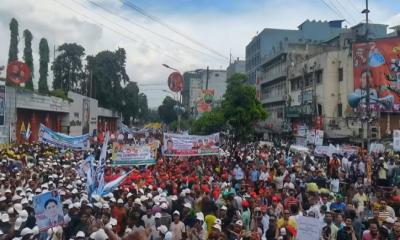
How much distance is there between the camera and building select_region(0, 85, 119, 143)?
2975 centimetres

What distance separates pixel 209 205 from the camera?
1051 cm

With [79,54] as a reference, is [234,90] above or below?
below

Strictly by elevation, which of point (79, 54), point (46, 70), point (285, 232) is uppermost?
point (79, 54)

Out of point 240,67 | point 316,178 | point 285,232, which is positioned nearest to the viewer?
point 285,232

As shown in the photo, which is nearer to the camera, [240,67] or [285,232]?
[285,232]

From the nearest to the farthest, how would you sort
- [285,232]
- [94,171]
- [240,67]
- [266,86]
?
[285,232], [94,171], [266,86], [240,67]

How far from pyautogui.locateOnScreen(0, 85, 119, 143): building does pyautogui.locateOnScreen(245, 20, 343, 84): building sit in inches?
809

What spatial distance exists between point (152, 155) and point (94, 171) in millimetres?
4573

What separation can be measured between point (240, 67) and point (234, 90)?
206ft

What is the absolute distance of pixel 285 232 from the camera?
28.2 feet

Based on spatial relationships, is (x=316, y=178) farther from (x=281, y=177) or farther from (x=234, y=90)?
(x=234, y=90)

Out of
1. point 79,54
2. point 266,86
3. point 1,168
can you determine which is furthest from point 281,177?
point 79,54

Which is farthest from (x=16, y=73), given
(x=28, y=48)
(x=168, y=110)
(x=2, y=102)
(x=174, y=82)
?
(x=168, y=110)

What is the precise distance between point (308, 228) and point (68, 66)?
58513mm
